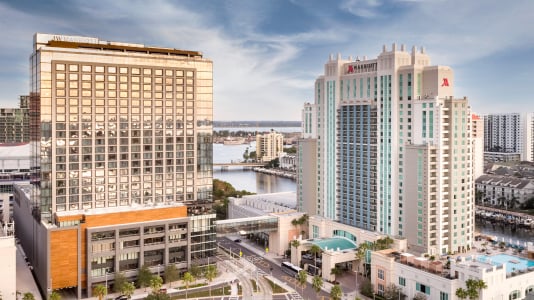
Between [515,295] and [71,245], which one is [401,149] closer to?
[515,295]

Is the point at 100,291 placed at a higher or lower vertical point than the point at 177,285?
higher

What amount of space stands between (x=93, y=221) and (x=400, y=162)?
28161 millimetres

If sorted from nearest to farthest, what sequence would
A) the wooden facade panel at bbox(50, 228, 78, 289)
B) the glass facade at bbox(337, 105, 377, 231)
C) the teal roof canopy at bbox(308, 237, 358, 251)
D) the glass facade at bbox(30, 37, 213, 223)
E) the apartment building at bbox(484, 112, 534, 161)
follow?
the wooden facade panel at bbox(50, 228, 78, 289) < the glass facade at bbox(30, 37, 213, 223) < the teal roof canopy at bbox(308, 237, 358, 251) < the glass facade at bbox(337, 105, 377, 231) < the apartment building at bbox(484, 112, 534, 161)

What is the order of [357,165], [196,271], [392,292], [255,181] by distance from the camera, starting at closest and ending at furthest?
[392,292] → [196,271] → [357,165] → [255,181]

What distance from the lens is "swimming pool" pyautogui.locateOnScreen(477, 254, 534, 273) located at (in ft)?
126

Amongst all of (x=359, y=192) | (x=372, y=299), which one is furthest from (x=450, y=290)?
(x=359, y=192)

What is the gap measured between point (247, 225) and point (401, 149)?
18.1 metres

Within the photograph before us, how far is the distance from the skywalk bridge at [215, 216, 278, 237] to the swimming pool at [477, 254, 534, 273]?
882 inches

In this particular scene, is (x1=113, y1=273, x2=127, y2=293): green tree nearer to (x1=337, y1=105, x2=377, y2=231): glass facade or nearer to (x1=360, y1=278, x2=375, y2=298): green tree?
(x1=360, y1=278, x2=375, y2=298): green tree

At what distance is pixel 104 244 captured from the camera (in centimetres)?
4194

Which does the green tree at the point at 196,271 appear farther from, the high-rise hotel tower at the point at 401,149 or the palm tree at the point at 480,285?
the palm tree at the point at 480,285

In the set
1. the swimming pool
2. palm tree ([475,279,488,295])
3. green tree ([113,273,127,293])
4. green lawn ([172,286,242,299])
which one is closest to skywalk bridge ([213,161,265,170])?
green lawn ([172,286,242,299])

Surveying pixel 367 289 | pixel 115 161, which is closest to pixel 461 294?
pixel 367 289

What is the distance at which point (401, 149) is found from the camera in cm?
4881
